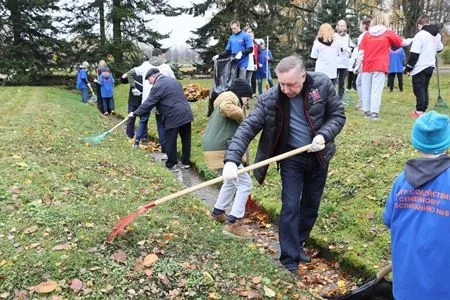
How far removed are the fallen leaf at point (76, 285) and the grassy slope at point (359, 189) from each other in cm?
303

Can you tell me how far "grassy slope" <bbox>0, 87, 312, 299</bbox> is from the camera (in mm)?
4230

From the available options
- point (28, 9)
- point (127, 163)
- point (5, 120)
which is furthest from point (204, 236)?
point (28, 9)

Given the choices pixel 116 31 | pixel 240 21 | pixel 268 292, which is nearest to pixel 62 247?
pixel 268 292

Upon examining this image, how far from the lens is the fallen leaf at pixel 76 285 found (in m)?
4.07

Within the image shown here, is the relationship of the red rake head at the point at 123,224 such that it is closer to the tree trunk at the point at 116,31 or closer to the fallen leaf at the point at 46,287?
the fallen leaf at the point at 46,287

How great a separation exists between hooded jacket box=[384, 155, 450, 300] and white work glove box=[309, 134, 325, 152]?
1.48 m

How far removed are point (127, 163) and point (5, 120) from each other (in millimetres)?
5593

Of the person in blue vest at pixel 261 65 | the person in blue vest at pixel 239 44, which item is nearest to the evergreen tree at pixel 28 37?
the person in blue vest at pixel 261 65

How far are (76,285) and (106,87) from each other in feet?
48.2

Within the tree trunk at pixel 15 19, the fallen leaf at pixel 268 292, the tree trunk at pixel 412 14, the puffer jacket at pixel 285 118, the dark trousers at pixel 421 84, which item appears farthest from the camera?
the tree trunk at pixel 15 19

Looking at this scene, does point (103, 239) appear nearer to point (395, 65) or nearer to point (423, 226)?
point (423, 226)

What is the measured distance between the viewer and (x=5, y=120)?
12773mm

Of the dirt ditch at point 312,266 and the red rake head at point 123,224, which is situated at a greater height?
the red rake head at point 123,224

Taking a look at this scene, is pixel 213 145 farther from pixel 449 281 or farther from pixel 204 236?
pixel 449 281
